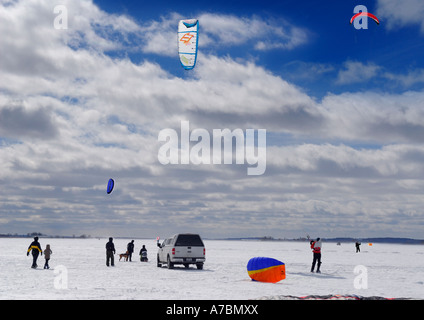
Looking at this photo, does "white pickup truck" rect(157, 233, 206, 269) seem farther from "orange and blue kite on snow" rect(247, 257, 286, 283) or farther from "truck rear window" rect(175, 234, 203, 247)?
"orange and blue kite on snow" rect(247, 257, 286, 283)

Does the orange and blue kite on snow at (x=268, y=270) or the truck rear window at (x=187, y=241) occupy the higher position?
the truck rear window at (x=187, y=241)

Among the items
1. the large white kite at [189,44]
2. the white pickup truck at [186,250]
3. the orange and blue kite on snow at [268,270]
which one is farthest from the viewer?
the large white kite at [189,44]

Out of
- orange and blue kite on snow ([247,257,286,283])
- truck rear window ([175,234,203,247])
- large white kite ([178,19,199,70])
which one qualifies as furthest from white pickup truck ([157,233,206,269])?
large white kite ([178,19,199,70])

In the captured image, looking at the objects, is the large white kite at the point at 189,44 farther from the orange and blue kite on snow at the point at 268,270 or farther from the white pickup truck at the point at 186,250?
the orange and blue kite on snow at the point at 268,270

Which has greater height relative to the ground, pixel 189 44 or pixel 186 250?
pixel 189 44

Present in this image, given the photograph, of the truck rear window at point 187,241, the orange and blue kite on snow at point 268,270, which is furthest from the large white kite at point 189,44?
the orange and blue kite on snow at point 268,270

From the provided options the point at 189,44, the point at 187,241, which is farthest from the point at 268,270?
the point at 189,44

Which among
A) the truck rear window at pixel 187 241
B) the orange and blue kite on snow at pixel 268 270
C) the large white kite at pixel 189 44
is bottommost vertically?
the orange and blue kite on snow at pixel 268 270

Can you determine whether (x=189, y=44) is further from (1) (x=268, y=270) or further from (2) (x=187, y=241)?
(1) (x=268, y=270)

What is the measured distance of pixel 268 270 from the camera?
71.7 ft

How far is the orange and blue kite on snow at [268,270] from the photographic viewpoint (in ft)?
71.5
